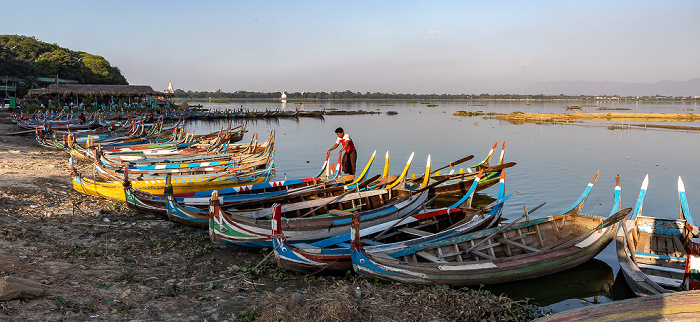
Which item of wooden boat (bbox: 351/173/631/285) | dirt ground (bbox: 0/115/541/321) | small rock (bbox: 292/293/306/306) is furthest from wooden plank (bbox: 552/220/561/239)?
small rock (bbox: 292/293/306/306)

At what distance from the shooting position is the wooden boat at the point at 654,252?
5.85 metres

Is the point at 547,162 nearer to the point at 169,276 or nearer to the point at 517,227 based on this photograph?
the point at 517,227

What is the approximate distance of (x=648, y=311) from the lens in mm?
3846

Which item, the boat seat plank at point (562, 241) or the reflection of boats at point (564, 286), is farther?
the boat seat plank at point (562, 241)

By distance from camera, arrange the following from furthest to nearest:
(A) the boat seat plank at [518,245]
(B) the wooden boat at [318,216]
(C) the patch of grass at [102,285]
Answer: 1. (B) the wooden boat at [318,216]
2. (A) the boat seat plank at [518,245]
3. (C) the patch of grass at [102,285]

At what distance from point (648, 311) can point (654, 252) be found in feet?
13.4

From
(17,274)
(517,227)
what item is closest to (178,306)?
(17,274)

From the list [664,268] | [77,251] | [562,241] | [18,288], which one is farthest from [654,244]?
[77,251]

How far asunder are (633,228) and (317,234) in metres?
5.48

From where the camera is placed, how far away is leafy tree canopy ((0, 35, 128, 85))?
4731cm

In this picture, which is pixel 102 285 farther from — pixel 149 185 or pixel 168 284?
pixel 149 185

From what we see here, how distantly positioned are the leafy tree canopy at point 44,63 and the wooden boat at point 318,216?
5068 cm

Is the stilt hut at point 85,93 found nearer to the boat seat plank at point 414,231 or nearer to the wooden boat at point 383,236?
the wooden boat at point 383,236

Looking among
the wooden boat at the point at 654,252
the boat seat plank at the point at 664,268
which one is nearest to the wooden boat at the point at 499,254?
the wooden boat at the point at 654,252
